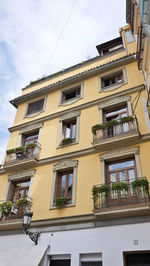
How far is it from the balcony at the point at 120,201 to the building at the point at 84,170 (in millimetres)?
39

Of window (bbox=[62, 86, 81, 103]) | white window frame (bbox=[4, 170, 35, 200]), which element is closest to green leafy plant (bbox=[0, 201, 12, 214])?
white window frame (bbox=[4, 170, 35, 200])

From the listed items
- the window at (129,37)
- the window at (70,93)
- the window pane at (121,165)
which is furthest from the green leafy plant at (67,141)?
the window at (129,37)

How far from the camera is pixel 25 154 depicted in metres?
13.5

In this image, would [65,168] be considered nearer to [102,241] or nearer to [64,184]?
[64,184]

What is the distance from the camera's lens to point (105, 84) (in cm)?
1491

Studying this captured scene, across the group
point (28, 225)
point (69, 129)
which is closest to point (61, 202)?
point (28, 225)

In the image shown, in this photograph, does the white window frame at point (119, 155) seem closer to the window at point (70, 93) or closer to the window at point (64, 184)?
the window at point (64, 184)

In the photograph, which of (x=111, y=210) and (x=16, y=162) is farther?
(x=16, y=162)

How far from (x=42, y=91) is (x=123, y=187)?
1037cm

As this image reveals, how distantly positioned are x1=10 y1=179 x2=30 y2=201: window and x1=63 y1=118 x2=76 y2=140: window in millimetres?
3634

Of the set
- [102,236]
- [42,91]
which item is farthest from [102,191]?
[42,91]

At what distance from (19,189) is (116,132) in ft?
21.6

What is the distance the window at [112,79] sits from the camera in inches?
562

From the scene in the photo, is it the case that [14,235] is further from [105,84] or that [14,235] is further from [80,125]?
[105,84]
